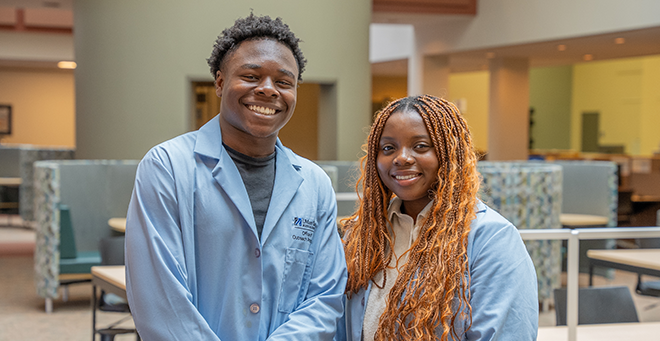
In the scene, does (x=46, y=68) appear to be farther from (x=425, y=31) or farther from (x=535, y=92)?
(x=535, y=92)

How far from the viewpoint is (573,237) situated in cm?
281

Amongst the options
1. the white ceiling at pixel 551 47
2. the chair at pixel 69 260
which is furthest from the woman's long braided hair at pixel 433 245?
the white ceiling at pixel 551 47

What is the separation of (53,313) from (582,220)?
17.9 feet

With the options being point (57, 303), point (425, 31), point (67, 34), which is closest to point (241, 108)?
point (57, 303)

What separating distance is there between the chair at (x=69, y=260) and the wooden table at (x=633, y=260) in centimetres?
449

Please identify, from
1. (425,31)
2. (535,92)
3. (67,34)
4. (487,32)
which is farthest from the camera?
(535,92)

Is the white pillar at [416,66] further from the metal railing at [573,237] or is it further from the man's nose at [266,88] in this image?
the man's nose at [266,88]

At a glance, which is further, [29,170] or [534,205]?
[29,170]

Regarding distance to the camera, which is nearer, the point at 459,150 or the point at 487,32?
the point at 459,150

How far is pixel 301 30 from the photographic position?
9.30 meters

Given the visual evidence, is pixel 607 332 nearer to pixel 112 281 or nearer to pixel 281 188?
pixel 281 188

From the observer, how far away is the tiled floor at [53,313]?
17.9 ft

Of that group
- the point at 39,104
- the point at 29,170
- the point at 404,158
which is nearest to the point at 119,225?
the point at 404,158

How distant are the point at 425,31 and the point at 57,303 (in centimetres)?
929
